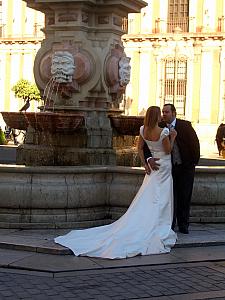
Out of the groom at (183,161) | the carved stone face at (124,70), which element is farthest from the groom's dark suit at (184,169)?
the carved stone face at (124,70)

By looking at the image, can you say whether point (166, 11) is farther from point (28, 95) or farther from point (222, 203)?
point (222, 203)

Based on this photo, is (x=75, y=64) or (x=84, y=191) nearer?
(x=84, y=191)

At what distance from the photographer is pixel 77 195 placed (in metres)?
9.23

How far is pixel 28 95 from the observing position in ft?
159

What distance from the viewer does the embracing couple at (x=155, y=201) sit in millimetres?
8031

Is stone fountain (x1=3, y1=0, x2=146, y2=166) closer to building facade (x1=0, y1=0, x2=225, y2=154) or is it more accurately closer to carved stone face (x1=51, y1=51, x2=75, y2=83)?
carved stone face (x1=51, y1=51, x2=75, y2=83)

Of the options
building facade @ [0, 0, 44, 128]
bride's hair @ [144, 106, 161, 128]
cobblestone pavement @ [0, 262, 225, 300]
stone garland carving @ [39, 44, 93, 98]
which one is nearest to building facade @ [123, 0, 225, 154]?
building facade @ [0, 0, 44, 128]

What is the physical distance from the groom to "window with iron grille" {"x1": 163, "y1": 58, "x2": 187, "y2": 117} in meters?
39.2

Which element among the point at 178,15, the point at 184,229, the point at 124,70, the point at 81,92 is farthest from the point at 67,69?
the point at 178,15

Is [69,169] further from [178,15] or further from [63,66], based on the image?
[178,15]

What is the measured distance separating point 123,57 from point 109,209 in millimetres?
3443

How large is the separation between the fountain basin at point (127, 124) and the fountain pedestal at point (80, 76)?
137mm

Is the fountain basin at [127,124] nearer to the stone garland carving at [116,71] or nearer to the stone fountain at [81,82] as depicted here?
the stone fountain at [81,82]

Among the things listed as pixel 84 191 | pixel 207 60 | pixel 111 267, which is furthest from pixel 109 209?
pixel 207 60
